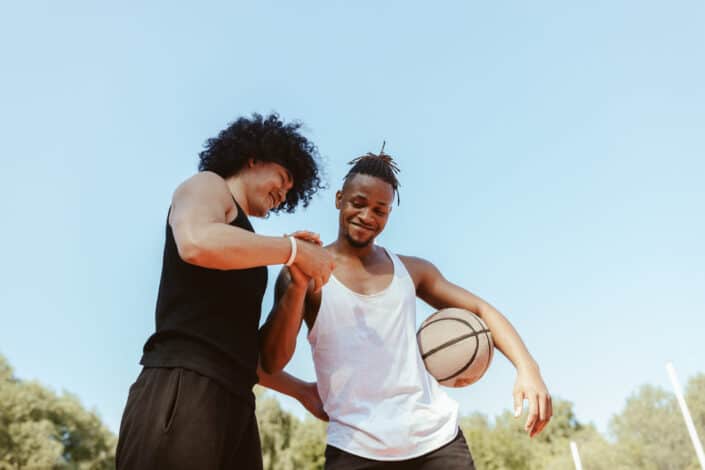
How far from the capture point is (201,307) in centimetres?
260

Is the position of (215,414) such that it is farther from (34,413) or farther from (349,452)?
(34,413)

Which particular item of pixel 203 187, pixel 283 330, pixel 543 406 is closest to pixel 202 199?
pixel 203 187

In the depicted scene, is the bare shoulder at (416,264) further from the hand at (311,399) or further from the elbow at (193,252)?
the elbow at (193,252)

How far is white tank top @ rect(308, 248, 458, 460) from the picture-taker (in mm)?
3268

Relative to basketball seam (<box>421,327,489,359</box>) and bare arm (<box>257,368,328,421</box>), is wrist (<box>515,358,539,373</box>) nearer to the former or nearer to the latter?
basketball seam (<box>421,327,489,359</box>)

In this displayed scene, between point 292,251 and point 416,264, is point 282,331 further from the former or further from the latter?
point 416,264

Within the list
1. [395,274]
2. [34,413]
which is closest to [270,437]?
[34,413]

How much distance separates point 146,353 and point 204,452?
0.50 m

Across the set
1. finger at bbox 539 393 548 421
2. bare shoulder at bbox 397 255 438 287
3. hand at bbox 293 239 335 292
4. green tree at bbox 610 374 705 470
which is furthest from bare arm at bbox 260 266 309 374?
green tree at bbox 610 374 705 470

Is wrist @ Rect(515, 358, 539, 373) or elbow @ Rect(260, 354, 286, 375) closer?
elbow @ Rect(260, 354, 286, 375)

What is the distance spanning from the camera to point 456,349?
3.63m

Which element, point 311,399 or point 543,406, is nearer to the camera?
point 543,406

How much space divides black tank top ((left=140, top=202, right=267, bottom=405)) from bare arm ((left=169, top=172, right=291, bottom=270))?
165 millimetres

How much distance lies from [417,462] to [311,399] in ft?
2.61
